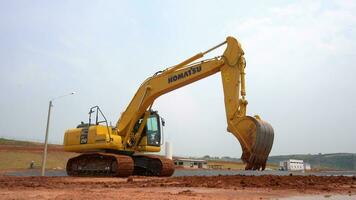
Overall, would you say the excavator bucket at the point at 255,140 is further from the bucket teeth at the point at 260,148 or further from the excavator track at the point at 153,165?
the excavator track at the point at 153,165

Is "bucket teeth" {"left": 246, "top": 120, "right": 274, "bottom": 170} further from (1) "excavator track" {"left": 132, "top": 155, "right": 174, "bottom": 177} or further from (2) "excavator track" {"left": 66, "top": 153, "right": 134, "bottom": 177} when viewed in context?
(1) "excavator track" {"left": 132, "top": 155, "right": 174, "bottom": 177}

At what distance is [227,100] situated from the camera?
1783cm

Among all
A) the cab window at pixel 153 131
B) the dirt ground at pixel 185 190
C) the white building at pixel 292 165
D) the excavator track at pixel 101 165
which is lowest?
the dirt ground at pixel 185 190

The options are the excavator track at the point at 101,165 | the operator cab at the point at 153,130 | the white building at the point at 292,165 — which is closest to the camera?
the excavator track at the point at 101,165

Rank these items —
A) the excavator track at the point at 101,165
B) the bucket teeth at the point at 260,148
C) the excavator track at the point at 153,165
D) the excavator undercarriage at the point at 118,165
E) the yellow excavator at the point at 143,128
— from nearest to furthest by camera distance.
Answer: the bucket teeth at the point at 260,148 < the yellow excavator at the point at 143,128 < the excavator track at the point at 101,165 < the excavator undercarriage at the point at 118,165 < the excavator track at the point at 153,165

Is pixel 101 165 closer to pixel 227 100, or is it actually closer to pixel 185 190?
pixel 227 100

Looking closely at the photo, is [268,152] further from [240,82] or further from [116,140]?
[116,140]

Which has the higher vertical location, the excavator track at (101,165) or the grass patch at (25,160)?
the grass patch at (25,160)

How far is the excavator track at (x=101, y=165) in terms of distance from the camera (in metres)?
20.3

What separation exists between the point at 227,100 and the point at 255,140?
2945mm

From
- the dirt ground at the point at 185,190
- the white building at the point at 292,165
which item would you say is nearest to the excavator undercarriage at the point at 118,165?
the dirt ground at the point at 185,190

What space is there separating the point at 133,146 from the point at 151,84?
3785mm

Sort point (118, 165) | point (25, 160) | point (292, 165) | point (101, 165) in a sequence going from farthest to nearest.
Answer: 1. point (292, 165)
2. point (25, 160)
3. point (101, 165)
4. point (118, 165)

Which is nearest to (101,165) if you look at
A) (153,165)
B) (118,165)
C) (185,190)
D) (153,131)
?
(118,165)
